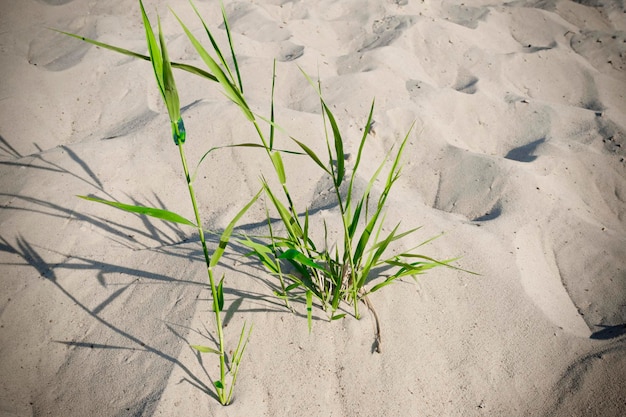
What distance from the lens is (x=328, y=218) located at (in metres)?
1.46

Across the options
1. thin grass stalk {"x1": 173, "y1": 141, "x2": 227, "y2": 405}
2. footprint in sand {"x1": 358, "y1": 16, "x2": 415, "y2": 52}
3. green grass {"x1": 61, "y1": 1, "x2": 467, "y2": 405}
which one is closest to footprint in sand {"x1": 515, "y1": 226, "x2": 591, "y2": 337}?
green grass {"x1": 61, "y1": 1, "x2": 467, "y2": 405}

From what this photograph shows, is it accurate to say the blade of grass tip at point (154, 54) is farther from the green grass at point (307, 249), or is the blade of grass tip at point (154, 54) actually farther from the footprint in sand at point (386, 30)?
the footprint in sand at point (386, 30)

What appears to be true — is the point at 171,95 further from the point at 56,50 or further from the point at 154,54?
the point at 56,50

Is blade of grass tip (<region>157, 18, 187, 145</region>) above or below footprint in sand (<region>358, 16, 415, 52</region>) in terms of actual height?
above

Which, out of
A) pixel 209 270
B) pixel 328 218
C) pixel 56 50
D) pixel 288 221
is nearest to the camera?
pixel 209 270

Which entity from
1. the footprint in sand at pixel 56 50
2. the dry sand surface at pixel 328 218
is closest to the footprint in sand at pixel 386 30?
the dry sand surface at pixel 328 218

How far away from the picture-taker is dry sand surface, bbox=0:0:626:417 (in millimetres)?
1082

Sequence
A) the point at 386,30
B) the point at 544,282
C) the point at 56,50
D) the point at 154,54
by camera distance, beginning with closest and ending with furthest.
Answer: the point at 154,54 < the point at 544,282 < the point at 56,50 < the point at 386,30

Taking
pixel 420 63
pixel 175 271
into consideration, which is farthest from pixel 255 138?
pixel 420 63

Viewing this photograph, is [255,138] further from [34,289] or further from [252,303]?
[34,289]

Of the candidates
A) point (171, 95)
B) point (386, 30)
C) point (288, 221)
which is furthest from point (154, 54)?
point (386, 30)

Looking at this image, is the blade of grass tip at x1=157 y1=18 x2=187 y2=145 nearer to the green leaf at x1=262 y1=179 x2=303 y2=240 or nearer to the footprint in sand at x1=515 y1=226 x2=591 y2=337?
Answer: the green leaf at x1=262 y1=179 x2=303 y2=240

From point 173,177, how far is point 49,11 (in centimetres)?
214

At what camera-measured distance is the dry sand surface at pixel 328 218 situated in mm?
1082
